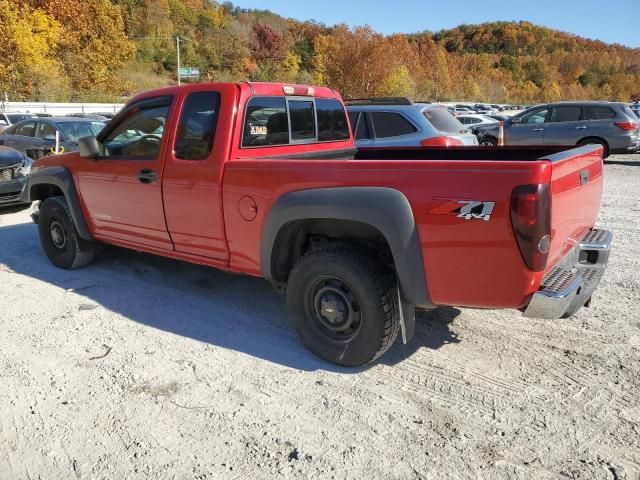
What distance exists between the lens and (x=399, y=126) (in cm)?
836

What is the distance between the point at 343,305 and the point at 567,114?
1353cm

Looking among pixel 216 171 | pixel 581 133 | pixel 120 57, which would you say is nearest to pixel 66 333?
pixel 216 171

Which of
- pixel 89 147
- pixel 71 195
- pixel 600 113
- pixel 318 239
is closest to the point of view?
pixel 318 239

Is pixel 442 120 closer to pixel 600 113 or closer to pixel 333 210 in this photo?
pixel 333 210

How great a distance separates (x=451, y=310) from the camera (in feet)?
14.0

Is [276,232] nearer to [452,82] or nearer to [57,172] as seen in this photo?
[57,172]

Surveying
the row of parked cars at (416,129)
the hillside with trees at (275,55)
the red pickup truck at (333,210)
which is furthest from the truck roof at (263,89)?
the hillside with trees at (275,55)

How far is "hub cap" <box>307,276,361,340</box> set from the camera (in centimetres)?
330

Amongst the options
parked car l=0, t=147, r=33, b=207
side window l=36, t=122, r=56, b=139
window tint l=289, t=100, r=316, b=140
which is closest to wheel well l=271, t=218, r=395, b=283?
window tint l=289, t=100, r=316, b=140

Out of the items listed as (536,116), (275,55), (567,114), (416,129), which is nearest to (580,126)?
A: (567,114)

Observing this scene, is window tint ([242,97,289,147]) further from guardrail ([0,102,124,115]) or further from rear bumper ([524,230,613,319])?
guardrail ([0,102,124,115])

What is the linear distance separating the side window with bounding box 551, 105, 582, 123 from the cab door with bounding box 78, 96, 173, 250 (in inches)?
520

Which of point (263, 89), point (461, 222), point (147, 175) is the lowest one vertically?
point (461, 222)

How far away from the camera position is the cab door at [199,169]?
378cm
